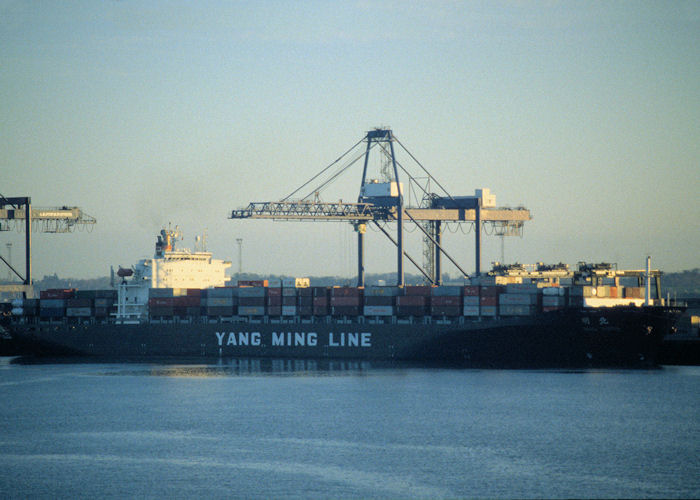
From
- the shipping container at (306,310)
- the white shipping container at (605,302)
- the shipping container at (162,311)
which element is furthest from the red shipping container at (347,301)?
the white shipping container at (605,302)

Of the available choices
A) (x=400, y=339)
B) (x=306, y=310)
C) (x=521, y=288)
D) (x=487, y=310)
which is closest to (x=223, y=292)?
(x=306, y=310)

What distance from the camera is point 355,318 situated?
51.5m

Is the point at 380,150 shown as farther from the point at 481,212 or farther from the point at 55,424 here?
the point at 55,424

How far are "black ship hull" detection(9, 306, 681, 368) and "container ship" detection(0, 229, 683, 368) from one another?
0.06 meters

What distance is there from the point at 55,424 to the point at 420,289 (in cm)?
2257

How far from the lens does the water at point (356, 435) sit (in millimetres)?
24844

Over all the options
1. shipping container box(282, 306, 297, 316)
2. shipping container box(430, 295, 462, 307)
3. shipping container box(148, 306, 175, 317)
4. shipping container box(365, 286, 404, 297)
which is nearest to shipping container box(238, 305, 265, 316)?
shipping container box(282, 306, 297, 316)

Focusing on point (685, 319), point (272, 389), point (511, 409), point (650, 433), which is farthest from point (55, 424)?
point (685, 319)

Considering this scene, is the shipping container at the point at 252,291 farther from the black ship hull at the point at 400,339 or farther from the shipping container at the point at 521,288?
the shipping container at the point at 521,288

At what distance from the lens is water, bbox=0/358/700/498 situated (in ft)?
81.5

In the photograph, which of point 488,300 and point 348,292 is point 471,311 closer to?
point 488,300

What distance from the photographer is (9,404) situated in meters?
38.2

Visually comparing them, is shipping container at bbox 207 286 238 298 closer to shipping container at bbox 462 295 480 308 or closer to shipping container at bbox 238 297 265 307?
shipping container at bbox 238 297 265 307

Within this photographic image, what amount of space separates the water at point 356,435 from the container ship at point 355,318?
72.0 inches
